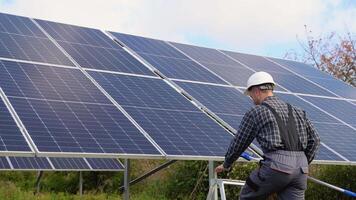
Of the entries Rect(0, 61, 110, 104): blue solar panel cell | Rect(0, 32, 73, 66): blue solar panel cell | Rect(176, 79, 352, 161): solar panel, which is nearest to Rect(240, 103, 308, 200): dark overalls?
Rect(176, 79, 352, 161): solar panel

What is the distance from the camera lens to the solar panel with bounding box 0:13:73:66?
8.71 metres

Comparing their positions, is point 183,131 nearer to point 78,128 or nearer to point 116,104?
point 116,104

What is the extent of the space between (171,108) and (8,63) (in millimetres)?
2406

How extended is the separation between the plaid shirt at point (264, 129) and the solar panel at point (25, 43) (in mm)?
4239

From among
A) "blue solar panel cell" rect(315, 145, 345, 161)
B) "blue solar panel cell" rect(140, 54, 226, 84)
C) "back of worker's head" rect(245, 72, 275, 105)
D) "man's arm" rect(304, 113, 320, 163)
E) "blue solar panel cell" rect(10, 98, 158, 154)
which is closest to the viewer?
"back of worker's head" rect(245, 72, 275, 105)

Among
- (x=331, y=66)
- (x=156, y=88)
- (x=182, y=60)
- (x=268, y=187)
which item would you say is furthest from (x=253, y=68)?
(x=331, y=66)

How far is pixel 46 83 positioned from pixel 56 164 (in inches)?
270

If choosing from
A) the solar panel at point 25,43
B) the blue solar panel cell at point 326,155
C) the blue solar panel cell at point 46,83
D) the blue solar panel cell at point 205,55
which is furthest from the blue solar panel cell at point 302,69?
the blue solar panel cell at point 46,83

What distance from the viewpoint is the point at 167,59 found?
1105 centimetres

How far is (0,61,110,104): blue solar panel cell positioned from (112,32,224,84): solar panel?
6.92 ft

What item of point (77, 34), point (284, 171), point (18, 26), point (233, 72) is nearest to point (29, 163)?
point (77, 34)

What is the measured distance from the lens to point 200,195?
16.7 meters

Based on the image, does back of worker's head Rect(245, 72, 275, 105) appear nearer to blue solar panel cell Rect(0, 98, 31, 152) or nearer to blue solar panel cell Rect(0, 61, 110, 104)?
blue solar panel cell Rect(0, 98, 31, 152)

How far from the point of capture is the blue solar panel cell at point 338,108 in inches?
414
